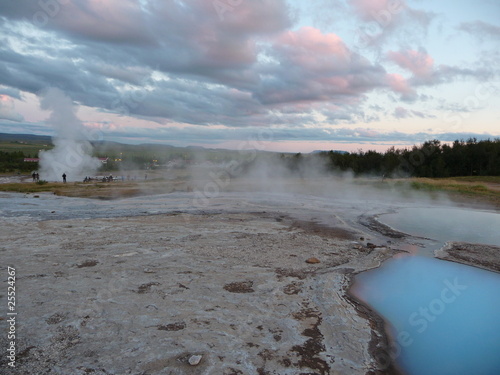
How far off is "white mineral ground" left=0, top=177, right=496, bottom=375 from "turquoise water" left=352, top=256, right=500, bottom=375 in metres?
0.40

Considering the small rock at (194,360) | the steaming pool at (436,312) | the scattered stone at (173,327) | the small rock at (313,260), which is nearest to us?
the small rock at (194,360)

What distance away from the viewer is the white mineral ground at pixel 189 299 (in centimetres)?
394

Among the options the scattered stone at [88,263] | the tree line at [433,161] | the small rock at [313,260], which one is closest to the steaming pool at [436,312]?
the small rock at [313,260]

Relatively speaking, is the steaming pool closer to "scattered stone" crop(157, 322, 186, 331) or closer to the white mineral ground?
the white mineral ground

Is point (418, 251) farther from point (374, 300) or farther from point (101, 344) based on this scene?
point (101, 344)

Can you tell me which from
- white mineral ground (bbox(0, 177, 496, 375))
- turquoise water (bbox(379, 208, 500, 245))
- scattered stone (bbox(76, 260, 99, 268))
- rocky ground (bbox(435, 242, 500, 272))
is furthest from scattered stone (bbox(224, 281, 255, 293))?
turquoise water (bbox(379, 208, 500, 245))

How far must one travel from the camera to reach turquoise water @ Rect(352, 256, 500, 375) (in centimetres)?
429

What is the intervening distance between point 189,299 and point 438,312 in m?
4.24

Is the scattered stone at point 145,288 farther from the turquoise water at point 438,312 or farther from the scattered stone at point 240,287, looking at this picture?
the turquoise water at point 438,312

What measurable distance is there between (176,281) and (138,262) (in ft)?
5.05

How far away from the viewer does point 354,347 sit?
435 centimetres

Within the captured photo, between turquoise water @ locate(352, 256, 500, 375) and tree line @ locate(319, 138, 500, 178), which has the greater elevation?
tree line @ locate(319, 138, 500, 178)

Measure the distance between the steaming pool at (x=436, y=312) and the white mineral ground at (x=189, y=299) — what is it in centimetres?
36

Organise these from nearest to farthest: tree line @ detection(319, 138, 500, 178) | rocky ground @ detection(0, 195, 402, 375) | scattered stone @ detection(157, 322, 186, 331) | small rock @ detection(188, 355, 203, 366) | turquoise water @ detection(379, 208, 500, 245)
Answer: small rock @ detection(188, 355, 203, 366)
rocky ground @ detection(0, 195, 402, 375)
scattered stone @ detection(157, 322, 186, 331)
turquoise water @ detection(379, 208, 500, 245)
tree line @ detection(319, 138, 500, 178)
